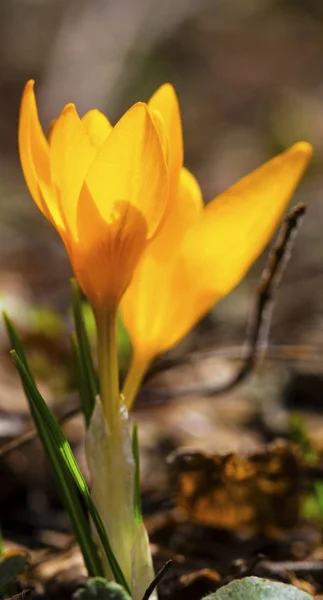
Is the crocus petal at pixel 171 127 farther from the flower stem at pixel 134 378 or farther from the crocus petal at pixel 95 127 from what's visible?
the flower stem at pixel 134 378

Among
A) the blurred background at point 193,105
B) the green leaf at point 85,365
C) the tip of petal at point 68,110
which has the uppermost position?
Result: the tip of petal at point 68,110

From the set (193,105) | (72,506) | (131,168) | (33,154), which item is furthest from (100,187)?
(193,105)

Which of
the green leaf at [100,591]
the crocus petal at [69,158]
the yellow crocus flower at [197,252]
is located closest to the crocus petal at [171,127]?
the yellow crocus flower at [197,252]

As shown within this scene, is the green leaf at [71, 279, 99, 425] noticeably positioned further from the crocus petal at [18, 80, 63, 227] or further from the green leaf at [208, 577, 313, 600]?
the green leaf at [208, 577, 313, 600]

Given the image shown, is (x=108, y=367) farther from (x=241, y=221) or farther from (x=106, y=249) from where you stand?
(x=241, y=221)

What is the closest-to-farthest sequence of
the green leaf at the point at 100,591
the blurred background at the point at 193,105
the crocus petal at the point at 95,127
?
1. the green leaf at the point at 100,591
2. the crocus petal at the point at 95,127
3. the blurred background at the point at 193,105
